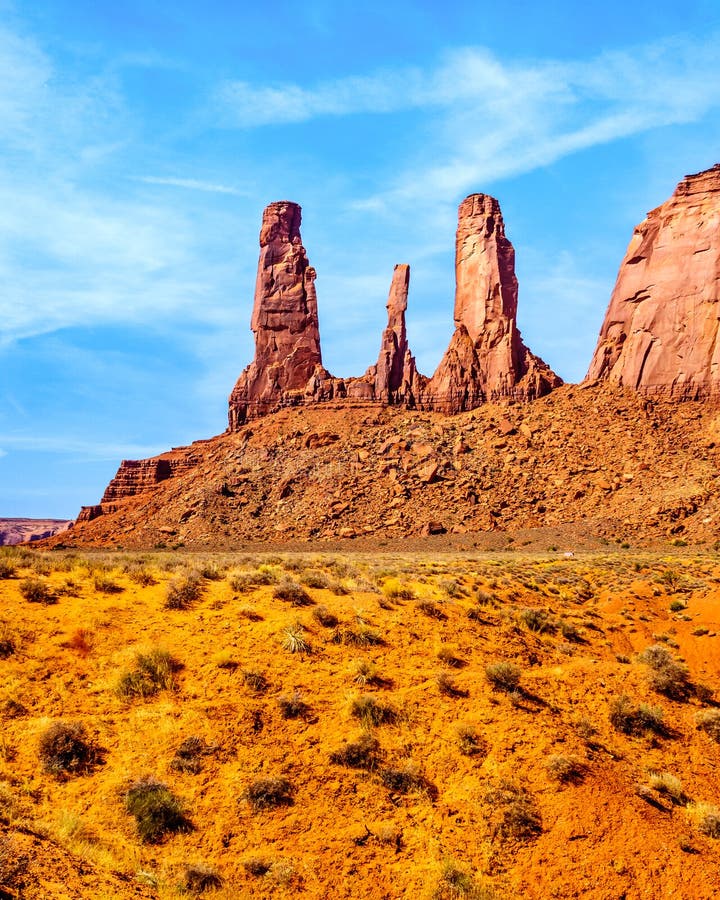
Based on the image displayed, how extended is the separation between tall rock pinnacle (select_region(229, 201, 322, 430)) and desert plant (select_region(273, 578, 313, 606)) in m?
69.8

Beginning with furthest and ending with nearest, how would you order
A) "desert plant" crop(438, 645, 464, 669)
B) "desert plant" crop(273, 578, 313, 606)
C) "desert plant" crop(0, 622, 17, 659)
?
1. "desert plant" crop(273, 578, 313, 606)
2. "desert plant" crop(438, 645, 464, 669)
3. "desert plant" crop(0, 622, 17, 659)

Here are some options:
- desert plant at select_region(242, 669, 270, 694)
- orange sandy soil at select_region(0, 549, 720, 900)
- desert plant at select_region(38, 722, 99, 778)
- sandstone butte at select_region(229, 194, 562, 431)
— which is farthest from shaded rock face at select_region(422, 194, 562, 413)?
desert plant at select_region(38, 722, 99, 778)

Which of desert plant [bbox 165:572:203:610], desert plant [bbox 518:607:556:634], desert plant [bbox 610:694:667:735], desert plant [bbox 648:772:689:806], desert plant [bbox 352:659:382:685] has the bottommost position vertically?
desert plant [bbox 648:772:689:806]

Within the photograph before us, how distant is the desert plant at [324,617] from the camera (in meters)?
15.1

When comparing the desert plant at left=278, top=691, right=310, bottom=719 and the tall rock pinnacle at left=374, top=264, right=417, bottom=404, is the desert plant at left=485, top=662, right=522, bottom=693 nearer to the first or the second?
the desert plant at left=278, top=691, right=310, bottom=719

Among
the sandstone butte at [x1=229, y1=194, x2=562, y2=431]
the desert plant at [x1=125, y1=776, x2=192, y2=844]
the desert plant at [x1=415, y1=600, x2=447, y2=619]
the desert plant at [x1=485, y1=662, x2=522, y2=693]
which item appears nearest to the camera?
the desert plant at [x1=125, y1=776, x2=192, y2=844]

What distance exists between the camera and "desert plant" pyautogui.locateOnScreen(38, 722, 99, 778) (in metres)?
10.4

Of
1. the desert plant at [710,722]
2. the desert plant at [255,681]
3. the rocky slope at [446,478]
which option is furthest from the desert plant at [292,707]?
the rocky slope at [446,478]

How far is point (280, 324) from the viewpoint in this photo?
294ft

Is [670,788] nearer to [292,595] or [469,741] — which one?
[469,741]

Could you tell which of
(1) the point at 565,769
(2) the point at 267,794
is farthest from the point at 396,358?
(2) the point at 267,794

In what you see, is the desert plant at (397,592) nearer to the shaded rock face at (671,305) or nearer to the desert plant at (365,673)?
the desert plant at (365,673)

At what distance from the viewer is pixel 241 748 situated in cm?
1140

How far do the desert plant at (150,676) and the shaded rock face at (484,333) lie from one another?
2651 inches
